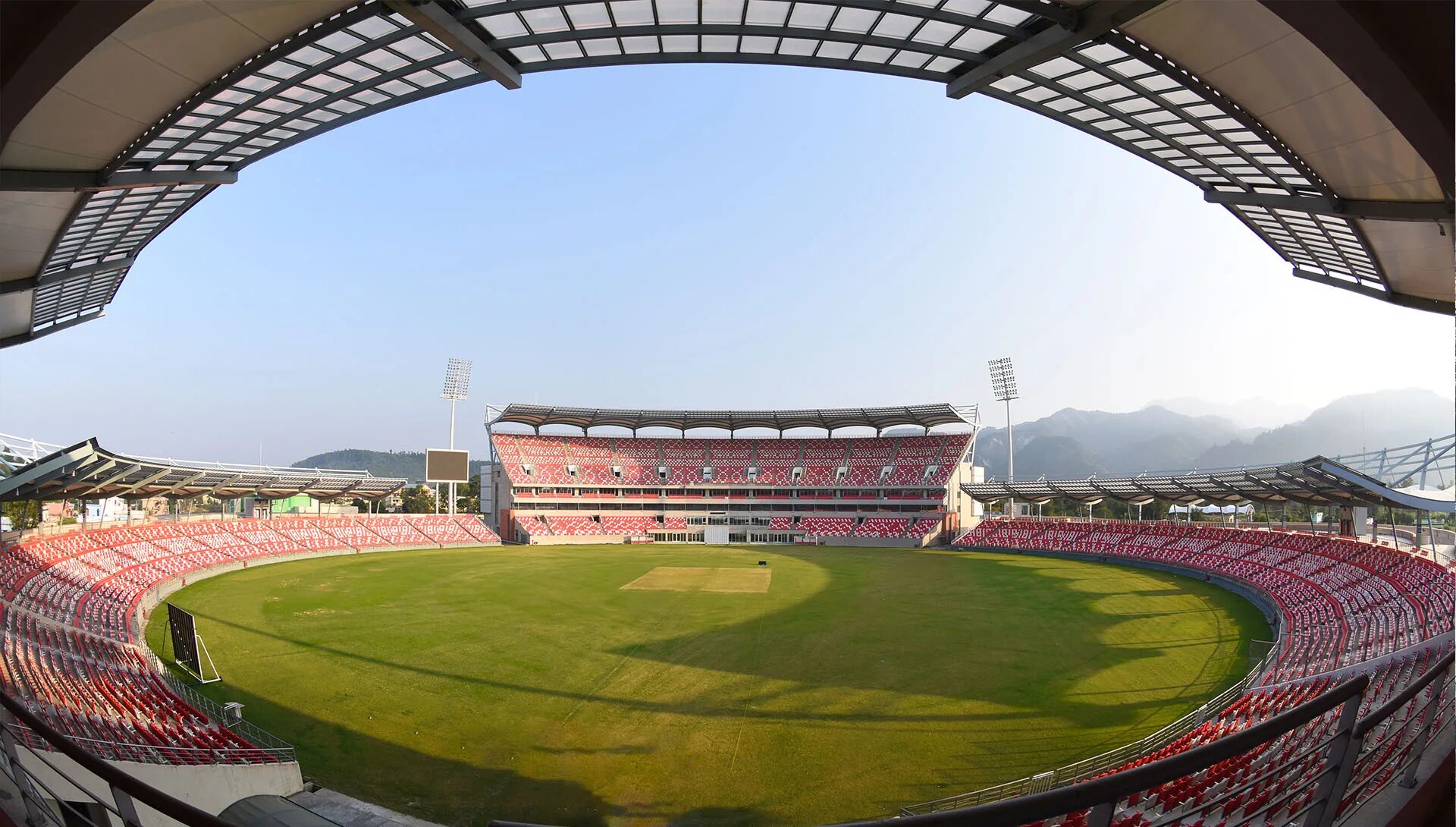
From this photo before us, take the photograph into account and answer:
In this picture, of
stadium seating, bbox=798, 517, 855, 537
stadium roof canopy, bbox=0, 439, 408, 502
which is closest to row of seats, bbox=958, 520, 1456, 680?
stadium seating, bbox=798, 517, 855, 537

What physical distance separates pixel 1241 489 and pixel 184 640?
5385 cm

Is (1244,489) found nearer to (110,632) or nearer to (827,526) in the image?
(827,526)

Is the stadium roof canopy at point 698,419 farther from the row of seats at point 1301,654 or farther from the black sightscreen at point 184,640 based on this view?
the black sightscreen at point 184,640

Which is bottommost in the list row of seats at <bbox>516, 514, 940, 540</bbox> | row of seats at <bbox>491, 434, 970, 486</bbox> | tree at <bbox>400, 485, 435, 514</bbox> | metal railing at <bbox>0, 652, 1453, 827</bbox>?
tree at <bbox>400, 485, 435, 514</bbox>

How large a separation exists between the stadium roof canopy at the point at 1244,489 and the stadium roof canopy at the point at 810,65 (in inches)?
833

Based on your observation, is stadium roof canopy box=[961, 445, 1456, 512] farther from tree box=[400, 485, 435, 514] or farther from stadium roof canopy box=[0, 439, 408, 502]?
tree box=[400, 485, 435, 514]

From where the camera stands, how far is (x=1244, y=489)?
4244 cm

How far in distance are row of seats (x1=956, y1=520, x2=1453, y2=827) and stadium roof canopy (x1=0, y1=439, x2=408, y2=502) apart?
133ft

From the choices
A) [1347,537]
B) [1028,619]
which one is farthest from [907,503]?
[1028,619]

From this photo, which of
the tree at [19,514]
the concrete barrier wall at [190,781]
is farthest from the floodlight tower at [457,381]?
the concrete barrier wall at [190,781]

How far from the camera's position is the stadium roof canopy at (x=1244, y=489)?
3131 cm

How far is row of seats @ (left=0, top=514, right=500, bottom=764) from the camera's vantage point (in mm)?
13008

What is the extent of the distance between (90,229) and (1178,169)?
2749 centimetres

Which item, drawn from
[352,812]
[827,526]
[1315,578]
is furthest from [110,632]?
[827,526]
